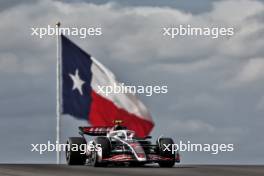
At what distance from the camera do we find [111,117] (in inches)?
1500

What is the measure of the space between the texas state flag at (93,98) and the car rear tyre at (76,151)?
144 centimetres

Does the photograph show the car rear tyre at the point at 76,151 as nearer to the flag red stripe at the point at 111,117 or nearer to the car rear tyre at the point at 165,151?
the flag red stripe at the point at 111,117

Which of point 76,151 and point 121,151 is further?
point 76,151

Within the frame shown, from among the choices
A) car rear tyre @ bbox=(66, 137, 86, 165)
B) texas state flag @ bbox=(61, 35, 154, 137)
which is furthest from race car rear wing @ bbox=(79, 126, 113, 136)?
texas state flag @ bbox=(61, 35, 154, 137)

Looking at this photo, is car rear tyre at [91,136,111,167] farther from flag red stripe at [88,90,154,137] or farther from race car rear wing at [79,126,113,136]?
flag red stripe at [88,90,154,137]

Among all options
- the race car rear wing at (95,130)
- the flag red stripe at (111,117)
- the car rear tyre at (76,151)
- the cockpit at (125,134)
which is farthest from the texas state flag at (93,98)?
the cockpit at (125,134)

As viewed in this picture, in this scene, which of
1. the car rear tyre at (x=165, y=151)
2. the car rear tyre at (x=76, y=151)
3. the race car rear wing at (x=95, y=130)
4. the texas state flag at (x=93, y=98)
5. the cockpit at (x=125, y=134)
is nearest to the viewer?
the car rear tyre at (x=165, y=151)

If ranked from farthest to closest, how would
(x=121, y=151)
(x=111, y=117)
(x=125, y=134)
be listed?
1. (x=111, y=117)
2. (x=125, y=134)
3. (x=121, y=151)

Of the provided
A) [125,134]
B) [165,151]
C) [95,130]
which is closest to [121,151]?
[125,134]

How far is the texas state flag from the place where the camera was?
36938 mm

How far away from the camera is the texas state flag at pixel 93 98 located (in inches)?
1454

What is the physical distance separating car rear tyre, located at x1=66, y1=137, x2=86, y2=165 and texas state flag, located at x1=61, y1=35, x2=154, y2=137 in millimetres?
1440

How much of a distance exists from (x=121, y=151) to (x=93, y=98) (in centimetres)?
534

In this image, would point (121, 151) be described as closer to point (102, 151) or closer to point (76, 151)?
point (102, 151)
